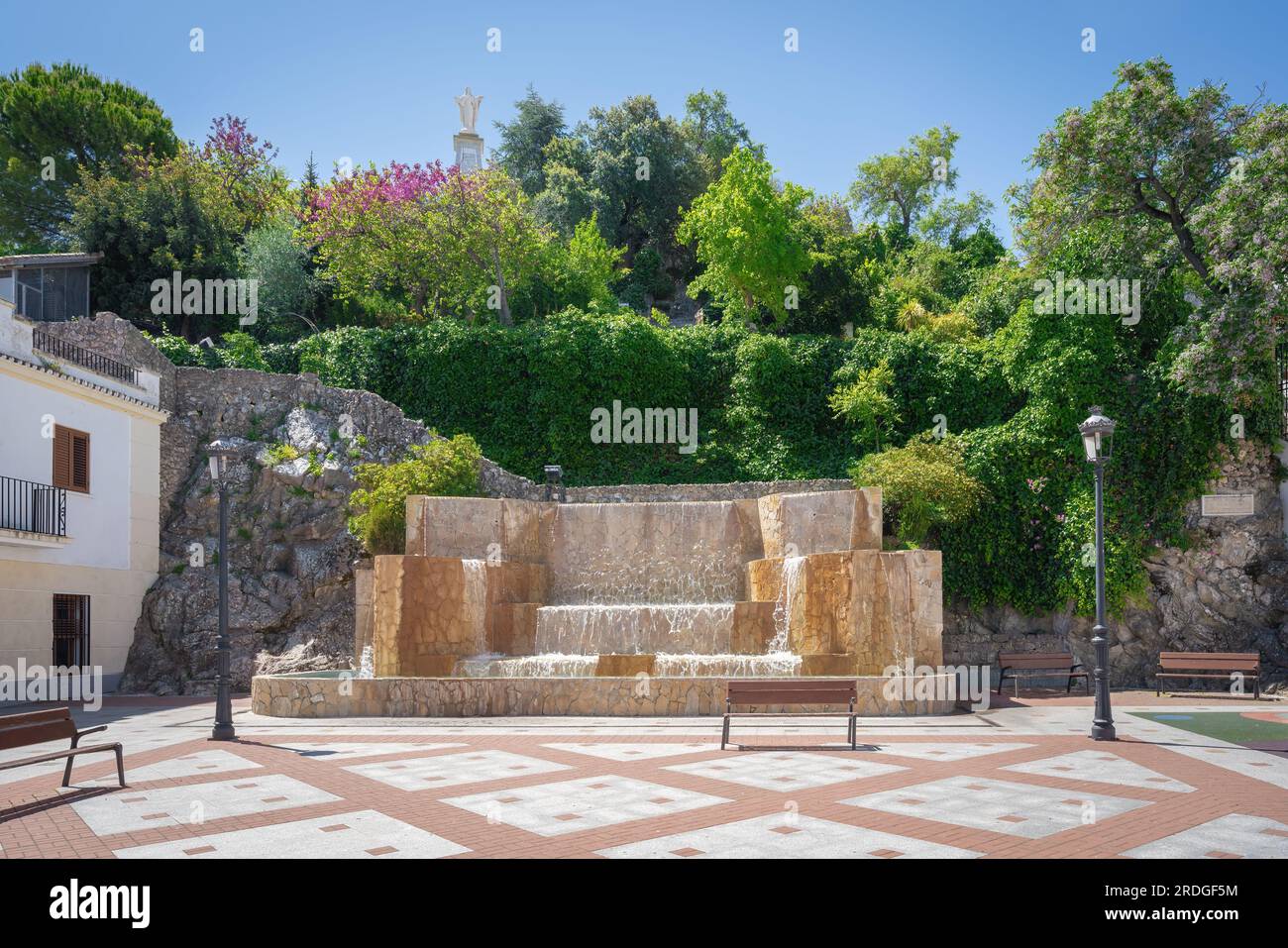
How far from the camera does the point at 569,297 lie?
39.1 meters

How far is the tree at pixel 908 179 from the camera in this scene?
54.8m

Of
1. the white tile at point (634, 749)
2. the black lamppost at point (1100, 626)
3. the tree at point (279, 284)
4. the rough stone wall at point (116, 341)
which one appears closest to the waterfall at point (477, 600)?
the white tile at point (634, 749)

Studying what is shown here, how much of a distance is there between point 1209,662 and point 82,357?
2486 cm

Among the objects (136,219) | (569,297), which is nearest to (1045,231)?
(569,297)

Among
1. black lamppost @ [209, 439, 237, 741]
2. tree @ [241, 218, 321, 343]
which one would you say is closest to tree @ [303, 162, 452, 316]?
tree @ [241, 218, 321, 343]

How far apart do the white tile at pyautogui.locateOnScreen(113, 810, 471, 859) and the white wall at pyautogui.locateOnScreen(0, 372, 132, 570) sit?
49.1ft

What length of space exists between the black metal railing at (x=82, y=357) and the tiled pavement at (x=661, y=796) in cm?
1129

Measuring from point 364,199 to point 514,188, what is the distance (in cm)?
624

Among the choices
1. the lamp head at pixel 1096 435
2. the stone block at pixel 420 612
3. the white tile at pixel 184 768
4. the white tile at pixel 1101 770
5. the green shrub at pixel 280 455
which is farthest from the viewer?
the green shrub at pixel 280 455

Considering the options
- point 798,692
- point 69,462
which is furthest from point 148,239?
point 798,692

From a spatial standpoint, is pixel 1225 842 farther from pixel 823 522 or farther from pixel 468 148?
pixel 468 148

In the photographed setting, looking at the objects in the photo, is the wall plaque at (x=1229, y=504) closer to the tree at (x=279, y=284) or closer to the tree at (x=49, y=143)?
the tree at (x=279, y=284)

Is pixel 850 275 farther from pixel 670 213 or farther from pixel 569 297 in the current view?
pixel 670 213

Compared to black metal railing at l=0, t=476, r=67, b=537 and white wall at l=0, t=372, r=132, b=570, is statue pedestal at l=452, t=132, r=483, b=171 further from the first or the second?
black metal railing at l=0, t=476, r=67, b=537
